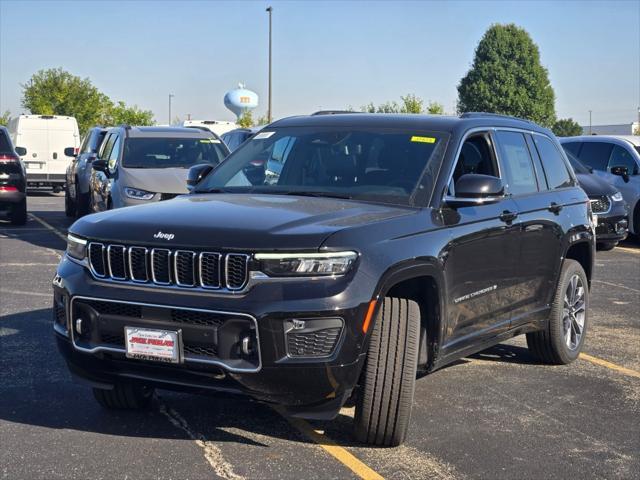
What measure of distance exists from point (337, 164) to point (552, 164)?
209cm

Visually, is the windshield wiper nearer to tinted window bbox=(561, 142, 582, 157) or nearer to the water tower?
tinted window bbox=(561, 142, 582, 157)

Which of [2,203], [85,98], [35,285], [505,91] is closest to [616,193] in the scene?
[35,285]

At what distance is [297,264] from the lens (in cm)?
486

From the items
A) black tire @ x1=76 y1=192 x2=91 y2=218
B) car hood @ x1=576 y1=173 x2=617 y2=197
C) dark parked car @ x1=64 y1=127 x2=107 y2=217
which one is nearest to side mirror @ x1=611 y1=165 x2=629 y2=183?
car hood @ x1=576 y1=173 x2=617 y2=197

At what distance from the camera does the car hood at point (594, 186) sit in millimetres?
15508

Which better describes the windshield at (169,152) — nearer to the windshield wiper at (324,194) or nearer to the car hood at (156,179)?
the car hood at (156,179)

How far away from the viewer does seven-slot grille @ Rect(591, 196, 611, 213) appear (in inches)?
604

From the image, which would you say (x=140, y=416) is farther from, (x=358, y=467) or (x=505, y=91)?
(x=505, y=91)

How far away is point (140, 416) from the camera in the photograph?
5.90 metres

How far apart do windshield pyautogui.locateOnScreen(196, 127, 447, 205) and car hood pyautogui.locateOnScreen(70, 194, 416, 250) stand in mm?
251

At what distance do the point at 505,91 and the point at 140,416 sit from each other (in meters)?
78.6

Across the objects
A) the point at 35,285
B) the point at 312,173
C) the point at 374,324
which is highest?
the point at 312,173

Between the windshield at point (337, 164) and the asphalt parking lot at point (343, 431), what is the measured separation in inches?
52.0

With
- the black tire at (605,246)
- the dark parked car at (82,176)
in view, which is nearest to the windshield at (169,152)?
the dark parked car at (82,176)
